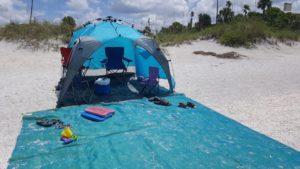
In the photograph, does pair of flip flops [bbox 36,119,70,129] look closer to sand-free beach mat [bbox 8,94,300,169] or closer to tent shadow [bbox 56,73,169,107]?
sand-free beach mat [bbox 8,94,300,169]

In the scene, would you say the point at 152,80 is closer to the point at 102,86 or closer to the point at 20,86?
the point at 102,86

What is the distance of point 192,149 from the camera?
12.4 ft

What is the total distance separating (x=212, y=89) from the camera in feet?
23.9

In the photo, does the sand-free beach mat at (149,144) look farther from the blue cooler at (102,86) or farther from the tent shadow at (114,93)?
the blue cooler at (102,86)

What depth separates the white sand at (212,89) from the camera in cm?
479

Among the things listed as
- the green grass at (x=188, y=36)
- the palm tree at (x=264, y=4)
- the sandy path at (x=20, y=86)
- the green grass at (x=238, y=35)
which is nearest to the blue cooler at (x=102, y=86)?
the sandy path at (x=20, y=86)

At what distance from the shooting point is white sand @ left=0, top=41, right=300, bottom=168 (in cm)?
479

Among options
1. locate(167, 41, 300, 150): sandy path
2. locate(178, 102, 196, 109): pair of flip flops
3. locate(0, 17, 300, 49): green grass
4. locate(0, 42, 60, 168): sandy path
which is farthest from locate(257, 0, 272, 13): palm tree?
locate(178, 102, 196, 109): pair of flip flops

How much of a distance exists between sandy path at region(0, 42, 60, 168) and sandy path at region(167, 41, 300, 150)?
3.49 meters

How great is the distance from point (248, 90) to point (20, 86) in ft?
19.8

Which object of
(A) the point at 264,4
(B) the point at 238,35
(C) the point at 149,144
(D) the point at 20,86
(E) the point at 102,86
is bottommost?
(C) the point at 149,144

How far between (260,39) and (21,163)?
54.7 feet

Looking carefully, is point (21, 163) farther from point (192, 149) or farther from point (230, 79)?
point (230, 79)

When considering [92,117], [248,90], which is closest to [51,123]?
[92,117]
